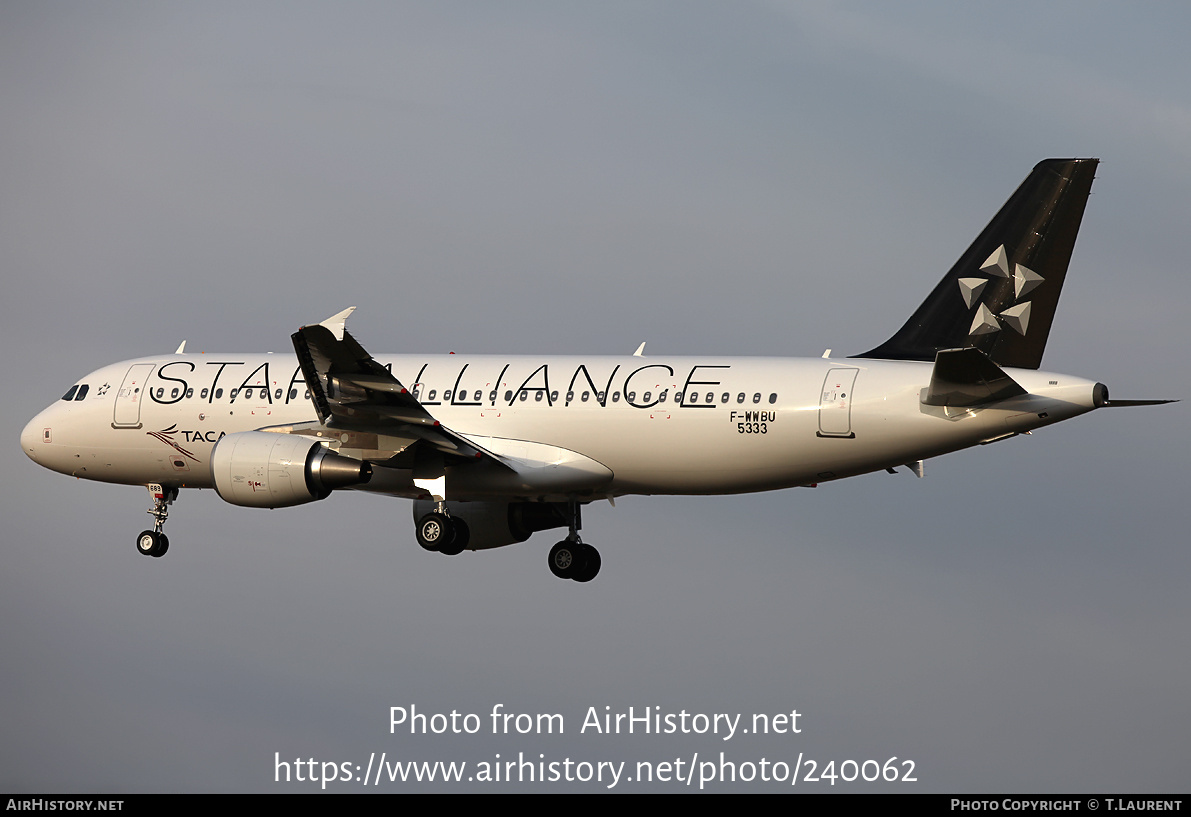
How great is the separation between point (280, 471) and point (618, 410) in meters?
7.40

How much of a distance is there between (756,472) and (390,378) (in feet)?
26.2

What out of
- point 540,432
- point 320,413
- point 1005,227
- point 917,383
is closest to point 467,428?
point 540,432

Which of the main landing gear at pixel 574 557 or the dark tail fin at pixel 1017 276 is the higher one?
the dark tail fin at pixel 1017 276

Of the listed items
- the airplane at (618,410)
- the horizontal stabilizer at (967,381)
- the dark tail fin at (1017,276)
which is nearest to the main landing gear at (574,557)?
the airplane at (618,410)

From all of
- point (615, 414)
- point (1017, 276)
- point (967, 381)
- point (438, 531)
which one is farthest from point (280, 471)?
point (1017, 276)

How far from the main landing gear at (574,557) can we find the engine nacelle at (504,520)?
1024 mm

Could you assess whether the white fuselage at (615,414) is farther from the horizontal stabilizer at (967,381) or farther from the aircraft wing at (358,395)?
the aircraft wing at (358,395)

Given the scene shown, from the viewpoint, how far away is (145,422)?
39.0 m

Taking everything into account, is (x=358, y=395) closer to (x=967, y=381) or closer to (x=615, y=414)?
(x=615, y=414)

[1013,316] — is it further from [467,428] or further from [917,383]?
[467,428]

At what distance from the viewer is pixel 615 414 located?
34.9m

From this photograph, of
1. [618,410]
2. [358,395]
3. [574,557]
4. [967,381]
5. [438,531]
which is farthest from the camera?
[574,557]

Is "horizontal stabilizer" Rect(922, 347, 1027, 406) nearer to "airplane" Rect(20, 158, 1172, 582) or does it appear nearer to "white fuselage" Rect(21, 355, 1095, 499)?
"airplane" Rect(20, 158, 1172, 582)

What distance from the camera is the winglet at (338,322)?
3123 cm
